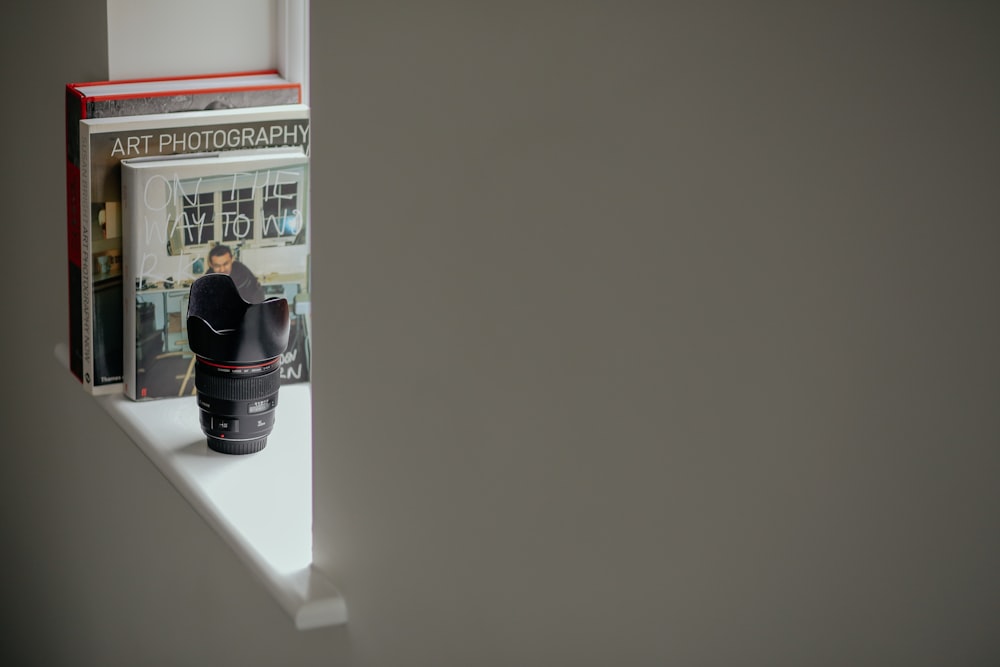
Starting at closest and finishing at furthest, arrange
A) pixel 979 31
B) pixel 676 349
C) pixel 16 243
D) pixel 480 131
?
pixel 979 31 → pixel 676 349 → pixel 480 131 → pixel 16 243

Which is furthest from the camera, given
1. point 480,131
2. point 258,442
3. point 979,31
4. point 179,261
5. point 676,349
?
point 179,261

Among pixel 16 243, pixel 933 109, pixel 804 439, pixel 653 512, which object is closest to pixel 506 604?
pixel 653 512

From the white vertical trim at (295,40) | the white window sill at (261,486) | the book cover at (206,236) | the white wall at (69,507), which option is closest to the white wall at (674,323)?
the white window sill at (261,486)

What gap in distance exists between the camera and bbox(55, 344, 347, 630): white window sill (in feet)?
3.05

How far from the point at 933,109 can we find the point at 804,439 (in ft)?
0.56

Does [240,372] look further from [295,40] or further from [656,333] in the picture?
[656,333]

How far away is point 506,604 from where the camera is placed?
729mm

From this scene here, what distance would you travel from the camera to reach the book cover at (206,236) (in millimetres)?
1289

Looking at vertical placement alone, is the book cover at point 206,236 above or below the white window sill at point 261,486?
above

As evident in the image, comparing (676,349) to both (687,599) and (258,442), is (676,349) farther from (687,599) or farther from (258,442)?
(258,442)

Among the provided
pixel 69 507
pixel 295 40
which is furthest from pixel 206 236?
pixel 69 507

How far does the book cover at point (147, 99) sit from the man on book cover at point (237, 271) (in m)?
0.14

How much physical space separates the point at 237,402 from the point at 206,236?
0.25 meters

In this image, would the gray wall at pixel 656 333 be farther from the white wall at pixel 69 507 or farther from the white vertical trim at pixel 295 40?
the white vertical trim at pixel 295 40
